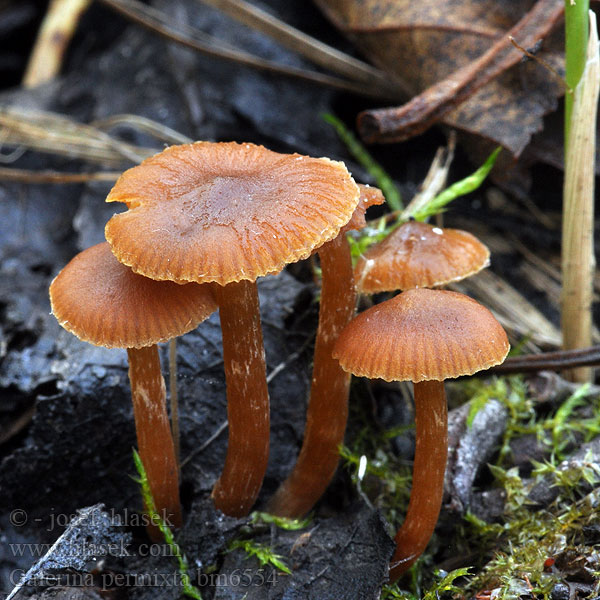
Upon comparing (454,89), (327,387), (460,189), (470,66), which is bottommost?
(327,387)

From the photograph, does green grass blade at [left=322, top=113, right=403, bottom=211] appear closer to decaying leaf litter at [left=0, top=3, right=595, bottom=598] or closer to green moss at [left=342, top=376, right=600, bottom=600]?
decaying leaf litter at [left=0, top=3, right=595, bottom=598]

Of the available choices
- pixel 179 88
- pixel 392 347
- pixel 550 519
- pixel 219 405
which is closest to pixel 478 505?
pixel 550 519

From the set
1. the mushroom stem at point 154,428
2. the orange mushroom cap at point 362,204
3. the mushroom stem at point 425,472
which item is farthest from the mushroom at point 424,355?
the mushroom stem at point 154,428

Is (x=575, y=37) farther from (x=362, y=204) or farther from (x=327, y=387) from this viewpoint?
(x=327, y=387)

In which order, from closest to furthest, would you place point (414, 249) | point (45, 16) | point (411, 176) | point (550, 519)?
point (550, 519) < point (414, 249) < point (411, 176) < point (45, 16)

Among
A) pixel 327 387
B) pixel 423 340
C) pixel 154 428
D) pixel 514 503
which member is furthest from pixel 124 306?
pixel 514 503

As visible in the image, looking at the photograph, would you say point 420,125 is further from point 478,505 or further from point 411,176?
point 478,505
